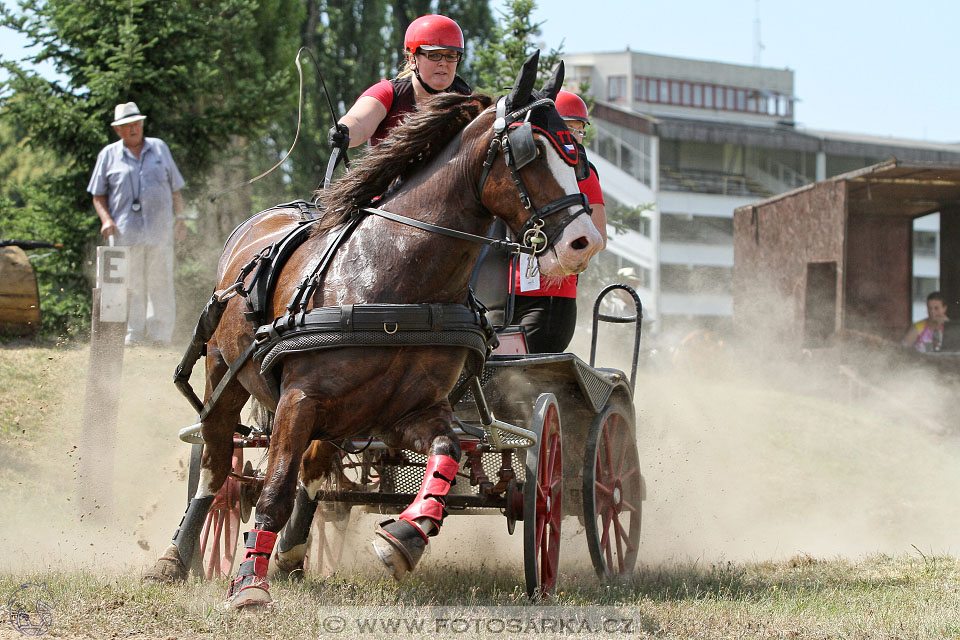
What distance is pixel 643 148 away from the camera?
41.7 metres

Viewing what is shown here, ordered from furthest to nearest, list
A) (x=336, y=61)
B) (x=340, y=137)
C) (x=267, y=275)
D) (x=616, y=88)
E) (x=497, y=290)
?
1. (x=616, y=88)
2. (x=336, y=61)
3. (x=497, y=290)
4. (x=340, y=137)
5. (x=267, y=275)

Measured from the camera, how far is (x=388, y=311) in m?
3.83

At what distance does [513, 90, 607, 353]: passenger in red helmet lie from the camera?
538 cm

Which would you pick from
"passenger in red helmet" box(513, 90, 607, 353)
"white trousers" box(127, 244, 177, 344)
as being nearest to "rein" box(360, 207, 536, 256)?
"passenger in red helmet" box(513, 90, 607, 353)

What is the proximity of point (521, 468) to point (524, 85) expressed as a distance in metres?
2.31

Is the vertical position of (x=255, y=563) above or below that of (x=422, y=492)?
below

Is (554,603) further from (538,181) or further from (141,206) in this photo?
(141,206)

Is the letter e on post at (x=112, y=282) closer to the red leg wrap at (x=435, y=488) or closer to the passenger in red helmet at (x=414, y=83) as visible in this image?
the passenger in red helmet at (x=414, y=83)

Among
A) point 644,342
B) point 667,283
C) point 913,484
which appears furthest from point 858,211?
point 667,283

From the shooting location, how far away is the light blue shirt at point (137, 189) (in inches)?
374

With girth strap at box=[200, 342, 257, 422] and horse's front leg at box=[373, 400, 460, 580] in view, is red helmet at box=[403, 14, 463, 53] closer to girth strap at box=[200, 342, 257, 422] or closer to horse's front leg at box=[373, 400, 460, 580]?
girth strap at box=[200, 342, 257, 422]

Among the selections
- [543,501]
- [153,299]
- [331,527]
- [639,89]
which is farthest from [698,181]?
[543,501]

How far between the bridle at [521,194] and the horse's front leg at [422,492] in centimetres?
65

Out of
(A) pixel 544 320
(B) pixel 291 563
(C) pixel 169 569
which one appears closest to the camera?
(C) pixel 169 569
